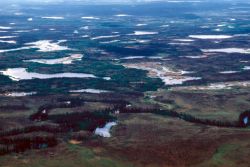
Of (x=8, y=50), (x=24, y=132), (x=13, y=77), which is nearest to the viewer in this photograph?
(x=24, y=132)

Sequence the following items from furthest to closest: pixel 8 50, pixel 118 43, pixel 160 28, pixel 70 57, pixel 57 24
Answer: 1. pixel 57 24
2. pixel 160 28
3. pixel 118 43
4. pixel 8 50
5. pixel 70 57

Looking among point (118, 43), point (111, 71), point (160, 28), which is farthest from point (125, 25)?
point (111, 71)

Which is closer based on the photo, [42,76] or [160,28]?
[42,76]

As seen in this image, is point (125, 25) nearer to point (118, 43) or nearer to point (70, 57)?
point (118, 43)

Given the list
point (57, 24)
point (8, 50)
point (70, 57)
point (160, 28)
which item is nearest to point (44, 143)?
point (70, 57)

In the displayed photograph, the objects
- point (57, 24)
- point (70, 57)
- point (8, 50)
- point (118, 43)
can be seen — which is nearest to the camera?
point (70, 57)

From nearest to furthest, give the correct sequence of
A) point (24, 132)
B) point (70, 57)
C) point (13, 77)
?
point (24, 132), point (13, 77), point (70, 57)

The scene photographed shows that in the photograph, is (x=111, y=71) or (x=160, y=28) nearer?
(x=111, y=71)

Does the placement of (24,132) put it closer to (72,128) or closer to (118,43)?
(72,128)
